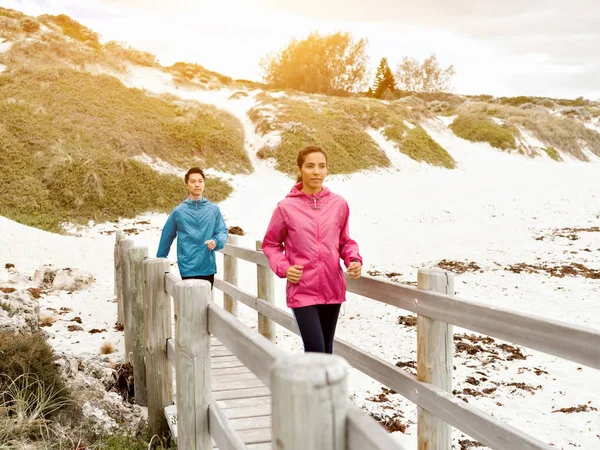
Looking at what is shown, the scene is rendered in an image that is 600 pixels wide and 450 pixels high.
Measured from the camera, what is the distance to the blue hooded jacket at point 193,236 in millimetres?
6055

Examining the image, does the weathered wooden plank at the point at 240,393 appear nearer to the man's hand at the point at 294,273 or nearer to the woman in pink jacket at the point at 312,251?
the woman in pink jacket at the point at 312,251

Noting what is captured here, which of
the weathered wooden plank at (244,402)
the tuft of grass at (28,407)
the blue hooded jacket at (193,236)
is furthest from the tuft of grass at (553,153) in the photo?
the tuft of grass at (28,407)

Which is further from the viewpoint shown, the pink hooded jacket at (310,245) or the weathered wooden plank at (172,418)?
the weathered wooden plank at (172,418)

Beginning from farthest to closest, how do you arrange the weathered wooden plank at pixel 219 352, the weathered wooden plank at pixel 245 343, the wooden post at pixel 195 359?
the weathered wooden plank at pixel 219 352 < the wooden post at pixel 195 359 < the weathered wooden plank at pixel 245 343

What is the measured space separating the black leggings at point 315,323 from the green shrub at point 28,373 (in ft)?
6.69

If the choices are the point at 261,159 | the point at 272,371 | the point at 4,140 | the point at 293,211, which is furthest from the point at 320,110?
the point at 272,371

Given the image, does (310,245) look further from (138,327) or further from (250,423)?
(138,327)

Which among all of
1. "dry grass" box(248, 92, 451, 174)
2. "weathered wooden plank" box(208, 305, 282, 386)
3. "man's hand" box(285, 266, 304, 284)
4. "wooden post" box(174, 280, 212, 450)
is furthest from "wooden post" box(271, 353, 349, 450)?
"dry grass" box(248, 92, 451, 174)

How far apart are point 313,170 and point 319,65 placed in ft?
176

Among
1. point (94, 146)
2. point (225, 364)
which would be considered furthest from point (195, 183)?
point (94, 146)

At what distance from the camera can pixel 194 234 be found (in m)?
6.07

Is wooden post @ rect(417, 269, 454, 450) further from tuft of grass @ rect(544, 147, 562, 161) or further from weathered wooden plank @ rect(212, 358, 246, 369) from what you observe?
tuft of grass @ rect(544, 147, 562, 161)

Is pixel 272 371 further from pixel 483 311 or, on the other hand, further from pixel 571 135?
pixel 571 135

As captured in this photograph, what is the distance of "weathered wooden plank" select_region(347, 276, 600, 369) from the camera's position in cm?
208
